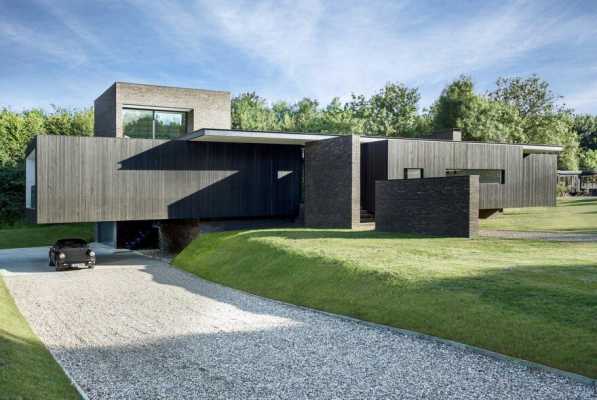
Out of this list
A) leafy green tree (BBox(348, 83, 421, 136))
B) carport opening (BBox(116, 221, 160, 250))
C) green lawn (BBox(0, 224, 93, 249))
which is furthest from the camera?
leafy green tree (BBox(348, 83, 421, 136))

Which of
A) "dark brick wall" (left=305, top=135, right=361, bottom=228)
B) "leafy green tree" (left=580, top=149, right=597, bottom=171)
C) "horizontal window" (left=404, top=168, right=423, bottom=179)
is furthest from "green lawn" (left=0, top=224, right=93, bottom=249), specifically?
"leafy green tree" (left=580, top=149, right=597, bottom=171)

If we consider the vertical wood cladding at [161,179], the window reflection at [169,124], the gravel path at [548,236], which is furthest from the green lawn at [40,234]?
the gravel path at [548,236]

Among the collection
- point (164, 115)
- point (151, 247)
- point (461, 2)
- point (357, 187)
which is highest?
point (461, 2)

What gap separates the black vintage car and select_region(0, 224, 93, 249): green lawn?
520 inches

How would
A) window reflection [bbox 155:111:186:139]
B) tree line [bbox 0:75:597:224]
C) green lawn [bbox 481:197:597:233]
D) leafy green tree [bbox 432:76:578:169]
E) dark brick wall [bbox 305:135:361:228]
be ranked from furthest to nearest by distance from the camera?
leafy green tree [bbox 432:76:578:169], tree line [bbox 0:75:597:224], window reflection [bbox 155:111:186:139], green lawn [bbox 481:197:597:233], dark brick wall [bbox 305:135:361:228]

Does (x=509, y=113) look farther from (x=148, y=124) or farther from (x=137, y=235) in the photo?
(x=137, y=235)

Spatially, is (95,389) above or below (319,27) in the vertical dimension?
below

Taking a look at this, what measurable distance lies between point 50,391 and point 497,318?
741 cm

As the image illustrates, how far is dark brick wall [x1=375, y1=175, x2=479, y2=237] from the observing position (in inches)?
688

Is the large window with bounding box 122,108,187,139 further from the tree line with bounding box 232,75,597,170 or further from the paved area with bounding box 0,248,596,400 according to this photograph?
the tree line with bounding box 232,75,597,170

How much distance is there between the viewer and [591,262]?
1249 cm

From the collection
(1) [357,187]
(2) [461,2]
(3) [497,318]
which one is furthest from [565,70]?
(3) [497,318]

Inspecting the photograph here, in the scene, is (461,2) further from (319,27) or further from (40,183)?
(40,183)

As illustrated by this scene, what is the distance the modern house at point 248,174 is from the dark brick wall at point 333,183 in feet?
0.16
